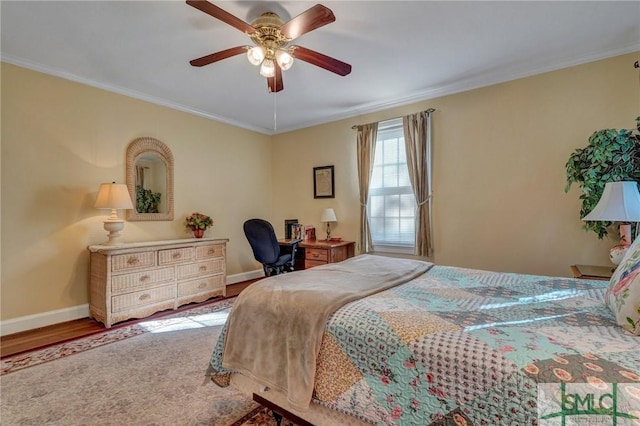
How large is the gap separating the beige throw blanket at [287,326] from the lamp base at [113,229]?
2.47 meters

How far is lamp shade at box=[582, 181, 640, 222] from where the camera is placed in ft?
6.49

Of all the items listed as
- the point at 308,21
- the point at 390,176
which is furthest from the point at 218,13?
the point at 390,176

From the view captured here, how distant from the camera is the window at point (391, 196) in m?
3.83

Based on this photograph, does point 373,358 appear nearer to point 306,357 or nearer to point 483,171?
point 306,357

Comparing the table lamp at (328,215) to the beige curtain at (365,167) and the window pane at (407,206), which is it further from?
the window pane at (407,206)

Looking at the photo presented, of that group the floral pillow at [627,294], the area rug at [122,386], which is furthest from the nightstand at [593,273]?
the area rug at [122,386]

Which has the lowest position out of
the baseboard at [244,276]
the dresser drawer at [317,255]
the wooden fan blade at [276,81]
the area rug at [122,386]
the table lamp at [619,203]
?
the area rug at [122,386]

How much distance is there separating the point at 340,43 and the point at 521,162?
2208 millimetres

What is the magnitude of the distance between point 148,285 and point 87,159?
156 centimetres

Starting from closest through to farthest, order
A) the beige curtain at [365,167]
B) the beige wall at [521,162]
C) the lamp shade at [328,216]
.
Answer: the beige wall at [521,162] → the beige curtain at [365,167] → the lamp shade at [328,216]

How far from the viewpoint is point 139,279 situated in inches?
125

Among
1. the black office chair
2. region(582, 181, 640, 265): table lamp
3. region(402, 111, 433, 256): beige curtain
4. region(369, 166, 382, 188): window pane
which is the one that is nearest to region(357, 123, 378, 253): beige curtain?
region(369, 166, 382, 188): window pane

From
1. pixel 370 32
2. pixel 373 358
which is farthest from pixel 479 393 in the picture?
pixel 370 32

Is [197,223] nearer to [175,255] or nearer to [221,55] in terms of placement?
[175,255]
